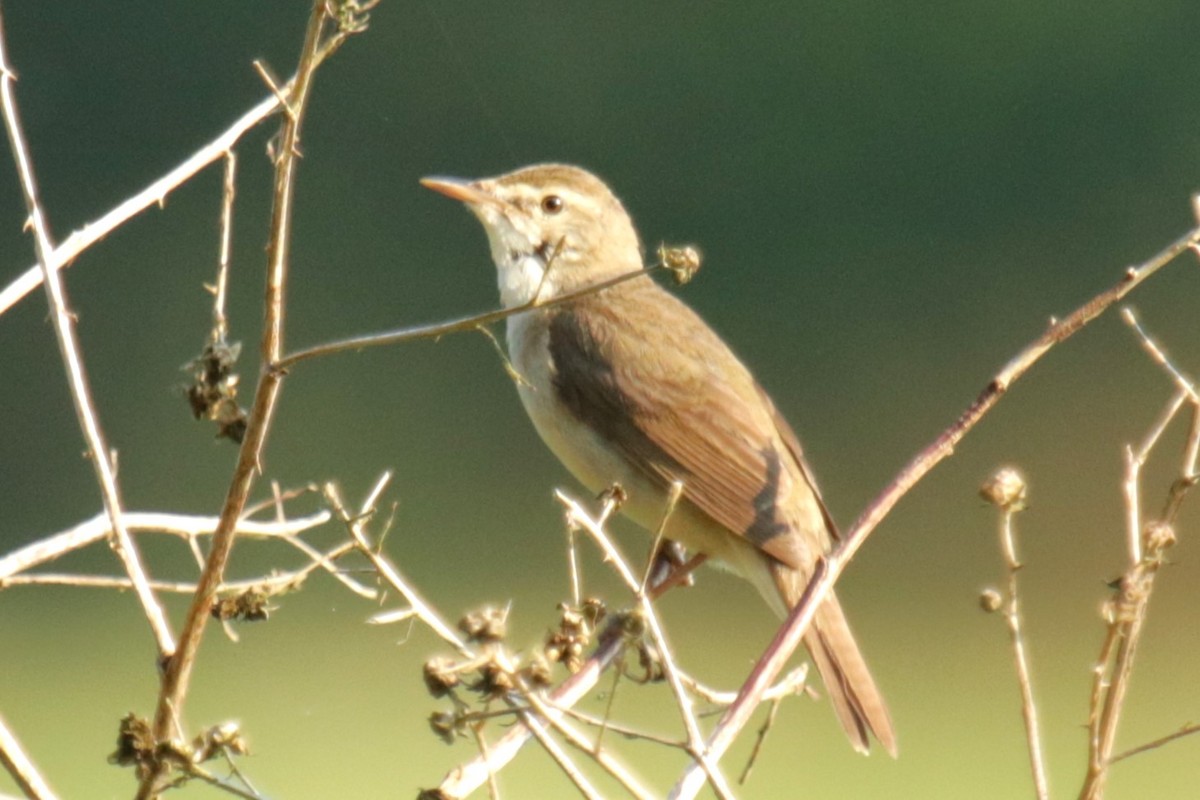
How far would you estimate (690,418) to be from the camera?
4613 mm

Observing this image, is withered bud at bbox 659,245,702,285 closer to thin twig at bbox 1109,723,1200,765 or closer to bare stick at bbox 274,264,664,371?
bare stick at bbox 274,264,664,371

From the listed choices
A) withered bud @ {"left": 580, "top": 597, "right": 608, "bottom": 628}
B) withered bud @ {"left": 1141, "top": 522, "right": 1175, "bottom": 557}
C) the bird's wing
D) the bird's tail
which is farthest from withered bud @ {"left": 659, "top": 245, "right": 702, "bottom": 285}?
the bird's wing

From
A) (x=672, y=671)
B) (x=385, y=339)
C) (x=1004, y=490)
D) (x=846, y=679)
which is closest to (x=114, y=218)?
(x=385, y=339)

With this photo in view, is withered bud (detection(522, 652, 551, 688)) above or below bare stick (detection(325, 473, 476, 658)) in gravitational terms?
below

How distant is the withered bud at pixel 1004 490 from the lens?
2232mm

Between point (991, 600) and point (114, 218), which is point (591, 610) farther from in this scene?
point (114, 218)

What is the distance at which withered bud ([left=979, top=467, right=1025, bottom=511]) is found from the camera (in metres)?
2.23

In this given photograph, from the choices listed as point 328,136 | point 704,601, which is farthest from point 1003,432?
point 328,136

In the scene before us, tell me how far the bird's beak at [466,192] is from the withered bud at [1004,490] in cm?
267

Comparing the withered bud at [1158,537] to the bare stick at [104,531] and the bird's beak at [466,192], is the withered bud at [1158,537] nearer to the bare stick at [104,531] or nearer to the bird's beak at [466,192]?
the bare stick at [104,531]

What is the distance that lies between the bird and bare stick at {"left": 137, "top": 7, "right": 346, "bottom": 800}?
2343mm

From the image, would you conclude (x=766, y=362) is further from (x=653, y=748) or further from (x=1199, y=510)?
(x=653, y=748)

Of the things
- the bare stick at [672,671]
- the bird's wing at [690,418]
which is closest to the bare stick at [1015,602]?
the bare stick at [672,671]

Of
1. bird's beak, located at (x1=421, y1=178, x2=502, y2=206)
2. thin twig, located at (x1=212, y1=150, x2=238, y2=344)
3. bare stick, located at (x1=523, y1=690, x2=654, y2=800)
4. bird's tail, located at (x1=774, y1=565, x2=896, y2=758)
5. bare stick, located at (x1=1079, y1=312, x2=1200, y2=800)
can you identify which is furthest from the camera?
bird's beak, located at (x1=421, y1=178, x2=502, y2=206)
